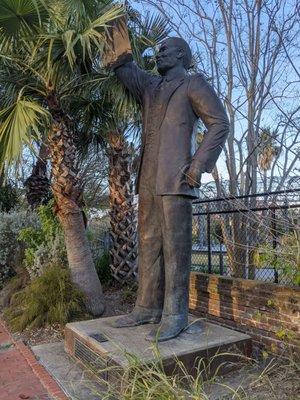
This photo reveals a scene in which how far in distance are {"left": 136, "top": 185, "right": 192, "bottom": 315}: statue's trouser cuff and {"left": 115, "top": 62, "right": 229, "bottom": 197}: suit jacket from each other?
0.60ft

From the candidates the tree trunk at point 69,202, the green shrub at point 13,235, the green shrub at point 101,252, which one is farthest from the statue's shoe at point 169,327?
the green shrub at point 13,235

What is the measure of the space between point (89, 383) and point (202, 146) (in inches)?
90.2

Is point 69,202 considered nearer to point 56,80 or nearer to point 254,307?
point 56,80

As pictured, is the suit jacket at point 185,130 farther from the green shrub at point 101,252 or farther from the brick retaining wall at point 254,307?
the green shrub at point 101,252

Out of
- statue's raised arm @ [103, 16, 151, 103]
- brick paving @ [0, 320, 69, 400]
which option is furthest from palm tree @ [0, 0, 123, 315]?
brick paving @ [0, 320, 69, 400]

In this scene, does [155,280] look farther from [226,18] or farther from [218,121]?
[226,18]

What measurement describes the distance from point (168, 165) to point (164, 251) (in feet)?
2.70

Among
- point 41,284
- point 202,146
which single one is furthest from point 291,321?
point 41,284

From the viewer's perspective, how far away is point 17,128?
6.03 meters

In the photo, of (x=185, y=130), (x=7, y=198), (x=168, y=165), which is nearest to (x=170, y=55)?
(x=185, y=130)

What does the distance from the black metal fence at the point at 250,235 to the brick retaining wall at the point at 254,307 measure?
28cm

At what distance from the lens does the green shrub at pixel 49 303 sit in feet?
21.0

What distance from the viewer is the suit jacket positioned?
4109mm

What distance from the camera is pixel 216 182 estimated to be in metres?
8.67
